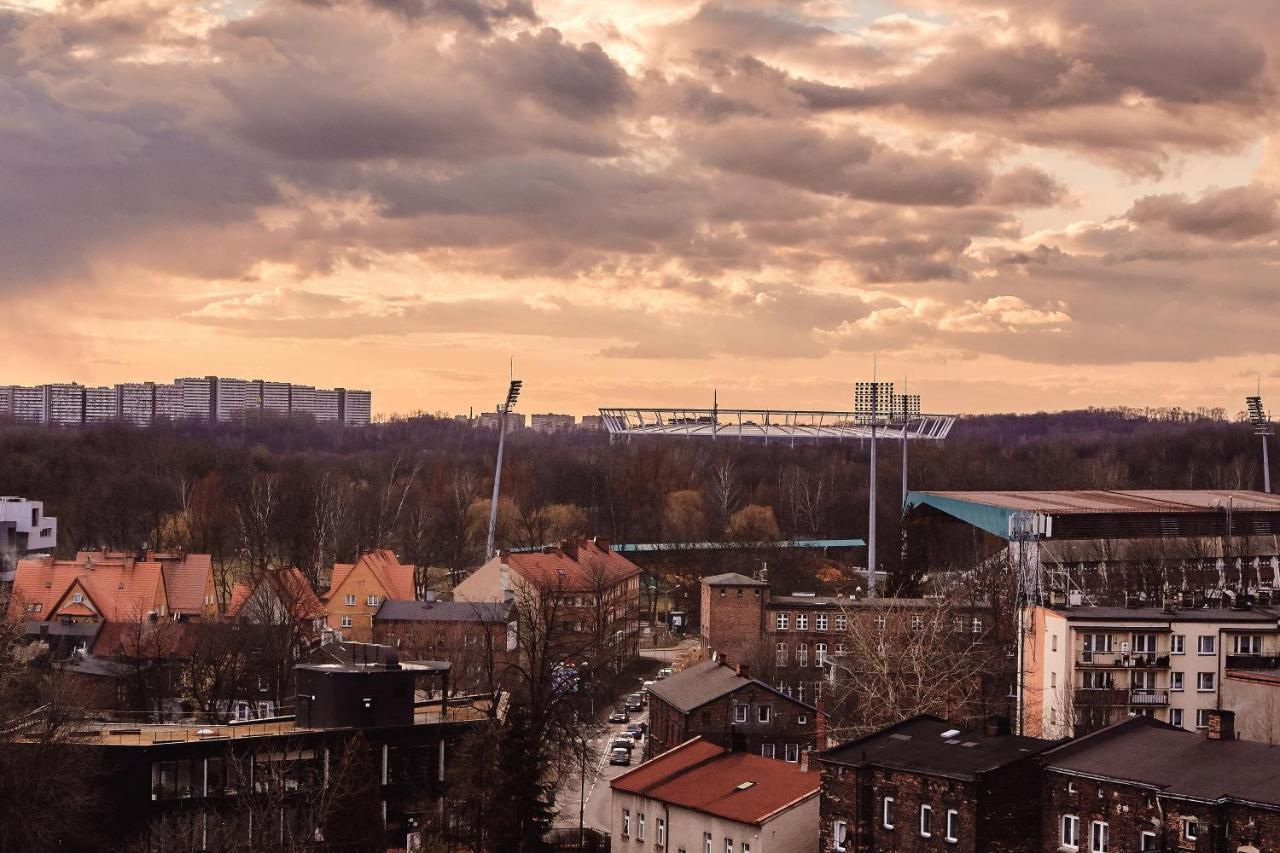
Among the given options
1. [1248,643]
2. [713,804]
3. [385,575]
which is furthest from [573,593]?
[713,804]

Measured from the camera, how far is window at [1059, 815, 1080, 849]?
3472 centimetres

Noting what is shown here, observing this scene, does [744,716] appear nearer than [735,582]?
Yes

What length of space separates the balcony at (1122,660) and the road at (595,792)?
1458 cm

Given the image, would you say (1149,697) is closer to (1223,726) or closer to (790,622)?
(1223,726)

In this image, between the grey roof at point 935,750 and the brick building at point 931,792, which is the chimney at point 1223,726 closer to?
the grey roof at point 935,750

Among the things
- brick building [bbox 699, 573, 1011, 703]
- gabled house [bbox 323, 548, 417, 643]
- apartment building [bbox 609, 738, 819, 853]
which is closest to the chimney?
apartment building [bbox 609, 738, 819, 853]

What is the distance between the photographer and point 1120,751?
35500 millimetres

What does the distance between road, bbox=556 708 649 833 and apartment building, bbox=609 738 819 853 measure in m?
3.27

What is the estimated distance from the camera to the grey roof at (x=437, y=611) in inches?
2921

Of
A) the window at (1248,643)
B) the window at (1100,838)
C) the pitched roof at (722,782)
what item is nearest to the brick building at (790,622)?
the window at (1248,643)

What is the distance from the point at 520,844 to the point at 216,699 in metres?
19.7

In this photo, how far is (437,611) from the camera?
75.2 meters

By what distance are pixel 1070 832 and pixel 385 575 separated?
170ft

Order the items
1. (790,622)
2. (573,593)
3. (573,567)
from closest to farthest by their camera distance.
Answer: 1. (790,622)
2. (573,593)
3. (573,567)
